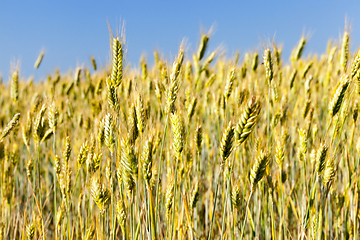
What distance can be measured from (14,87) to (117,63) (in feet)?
5.12

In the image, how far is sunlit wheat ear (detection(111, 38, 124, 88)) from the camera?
116 cm

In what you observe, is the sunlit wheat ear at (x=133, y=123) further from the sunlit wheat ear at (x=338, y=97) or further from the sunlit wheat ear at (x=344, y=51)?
the sunlit wheat ear at (x=344, y=51)

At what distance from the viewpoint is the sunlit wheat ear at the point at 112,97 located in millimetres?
1114

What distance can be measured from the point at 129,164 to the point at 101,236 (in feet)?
1.31

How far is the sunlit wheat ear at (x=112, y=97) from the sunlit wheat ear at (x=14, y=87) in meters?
1.45

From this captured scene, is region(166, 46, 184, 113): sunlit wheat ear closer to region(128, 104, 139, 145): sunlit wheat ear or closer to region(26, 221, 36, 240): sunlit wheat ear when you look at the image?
region(128, 104, 139, 145): sunlit wheat ear

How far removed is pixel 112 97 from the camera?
114cm

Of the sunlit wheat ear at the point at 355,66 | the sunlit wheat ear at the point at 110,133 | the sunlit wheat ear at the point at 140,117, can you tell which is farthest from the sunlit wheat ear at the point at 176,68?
the sunlit wheat ear at the point at 355,66

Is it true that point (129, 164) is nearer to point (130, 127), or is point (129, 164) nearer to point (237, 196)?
point (130, 127)

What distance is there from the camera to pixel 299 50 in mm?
3100

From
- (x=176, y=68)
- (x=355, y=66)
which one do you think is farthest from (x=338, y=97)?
(x=176, y=68)

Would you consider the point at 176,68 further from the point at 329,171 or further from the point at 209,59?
the point at 209,59

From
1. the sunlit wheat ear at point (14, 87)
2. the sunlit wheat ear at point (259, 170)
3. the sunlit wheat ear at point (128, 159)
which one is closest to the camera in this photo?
the sunlit wheat ear at point (128, 159)

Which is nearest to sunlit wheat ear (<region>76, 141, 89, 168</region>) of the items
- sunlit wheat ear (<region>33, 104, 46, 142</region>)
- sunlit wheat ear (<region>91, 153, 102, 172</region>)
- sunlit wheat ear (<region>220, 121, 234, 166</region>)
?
sunlit wheat ear (<region>91, 153, 102, 172</region>)
